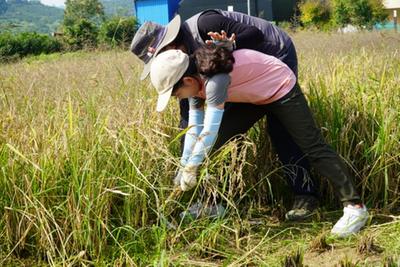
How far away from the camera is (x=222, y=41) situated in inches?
101

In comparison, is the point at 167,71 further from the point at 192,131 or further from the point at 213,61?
the point at 192,131

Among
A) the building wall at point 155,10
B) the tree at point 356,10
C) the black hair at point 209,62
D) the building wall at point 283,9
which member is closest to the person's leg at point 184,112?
the black hair at point 209,62

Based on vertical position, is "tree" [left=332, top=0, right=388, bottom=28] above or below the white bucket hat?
below

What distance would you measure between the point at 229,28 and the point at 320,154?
2.58ft

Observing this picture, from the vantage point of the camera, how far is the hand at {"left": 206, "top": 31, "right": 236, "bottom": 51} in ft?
8.36

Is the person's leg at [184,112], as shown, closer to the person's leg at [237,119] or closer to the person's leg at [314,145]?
the person's leg at [237,119]

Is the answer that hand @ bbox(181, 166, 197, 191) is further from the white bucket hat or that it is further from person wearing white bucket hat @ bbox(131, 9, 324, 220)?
person wearing white bucket hat @ bbox(131, 9, 324, 220)

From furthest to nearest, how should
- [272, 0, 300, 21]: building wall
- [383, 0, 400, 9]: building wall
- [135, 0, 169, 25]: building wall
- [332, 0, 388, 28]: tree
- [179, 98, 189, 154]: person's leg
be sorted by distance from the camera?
[383, 0, 400, 9]: building wall < [272, 0, 300, 21]: building wall < [135, 0, 169, 25]: building wall < [332, 0, 388, 28]: tree < [179, 98, 189, 154]: person's leg

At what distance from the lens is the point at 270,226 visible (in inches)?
115

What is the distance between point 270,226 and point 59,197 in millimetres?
1137

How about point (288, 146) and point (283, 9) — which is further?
point (283, 9)

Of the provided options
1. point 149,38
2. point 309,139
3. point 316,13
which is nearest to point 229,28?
point 149,38

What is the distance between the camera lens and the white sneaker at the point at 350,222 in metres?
2.65

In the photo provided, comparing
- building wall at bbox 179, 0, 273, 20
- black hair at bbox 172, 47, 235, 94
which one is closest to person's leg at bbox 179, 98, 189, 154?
black hair at bbox 172, 47, 235, 94
